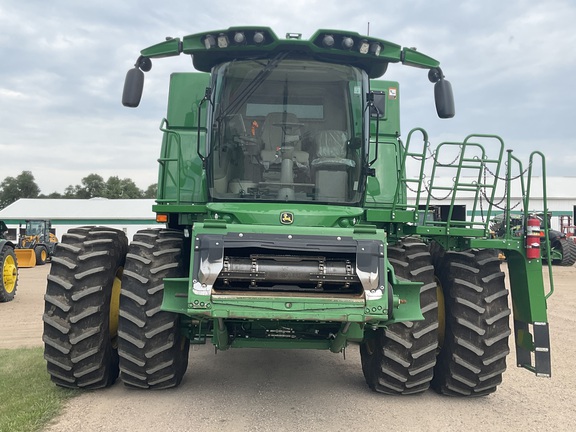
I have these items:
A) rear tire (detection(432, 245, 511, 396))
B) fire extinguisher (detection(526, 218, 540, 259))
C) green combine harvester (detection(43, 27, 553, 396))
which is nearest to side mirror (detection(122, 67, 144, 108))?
green combine harvester (detection(43, 27, 553, 396))

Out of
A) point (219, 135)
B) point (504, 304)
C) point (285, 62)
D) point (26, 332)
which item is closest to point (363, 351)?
point (504, 304)

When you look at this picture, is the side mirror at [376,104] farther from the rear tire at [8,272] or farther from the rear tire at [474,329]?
the rear tire at [8,272]

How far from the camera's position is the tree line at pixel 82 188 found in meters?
88.8

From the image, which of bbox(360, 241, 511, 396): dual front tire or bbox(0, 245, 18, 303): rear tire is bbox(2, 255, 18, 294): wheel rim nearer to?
bbox(0, 245, 18, 303): rear tire

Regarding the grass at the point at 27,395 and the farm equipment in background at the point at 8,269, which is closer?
the grass at the point at 27,395

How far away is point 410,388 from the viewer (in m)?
5.18

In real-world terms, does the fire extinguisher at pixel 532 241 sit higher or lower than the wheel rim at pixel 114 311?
higher

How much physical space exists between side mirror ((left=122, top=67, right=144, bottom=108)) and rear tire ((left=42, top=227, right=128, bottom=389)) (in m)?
1.33

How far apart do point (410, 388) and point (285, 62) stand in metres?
3.25

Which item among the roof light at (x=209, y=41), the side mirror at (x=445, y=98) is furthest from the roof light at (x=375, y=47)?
the roof light at (x=209, y=41)

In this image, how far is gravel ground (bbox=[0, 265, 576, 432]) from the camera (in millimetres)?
4488

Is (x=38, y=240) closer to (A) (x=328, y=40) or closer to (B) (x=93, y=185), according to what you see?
(A) (x=328, y=40)

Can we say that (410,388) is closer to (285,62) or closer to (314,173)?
(314,173)

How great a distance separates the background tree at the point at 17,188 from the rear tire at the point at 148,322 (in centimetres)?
9421
